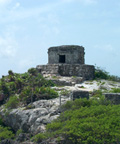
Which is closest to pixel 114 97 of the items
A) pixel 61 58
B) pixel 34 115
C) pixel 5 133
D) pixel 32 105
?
pixel 34 115

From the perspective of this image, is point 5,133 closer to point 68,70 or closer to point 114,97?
point 114,97

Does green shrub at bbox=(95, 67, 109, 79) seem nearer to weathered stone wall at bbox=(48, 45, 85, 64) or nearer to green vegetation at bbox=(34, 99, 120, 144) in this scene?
weathered stone wall at bbox=(48, 45, 85, 64)

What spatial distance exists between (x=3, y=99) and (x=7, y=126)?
8.93 ft

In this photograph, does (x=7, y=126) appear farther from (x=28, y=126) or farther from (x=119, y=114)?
(x=119, y=114)

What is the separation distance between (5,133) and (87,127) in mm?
5059

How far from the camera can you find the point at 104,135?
25.7 feet

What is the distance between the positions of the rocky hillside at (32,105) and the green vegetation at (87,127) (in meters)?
0.18

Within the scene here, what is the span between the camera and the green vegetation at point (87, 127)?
7.75 meters

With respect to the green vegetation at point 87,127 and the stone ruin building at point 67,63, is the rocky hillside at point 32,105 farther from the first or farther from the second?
the stone ruin building at point 67,63

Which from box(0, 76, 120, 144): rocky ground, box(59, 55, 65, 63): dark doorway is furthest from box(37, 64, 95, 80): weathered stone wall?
box(0, 76, 120, 144): rocky ground

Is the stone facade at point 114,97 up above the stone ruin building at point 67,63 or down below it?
below

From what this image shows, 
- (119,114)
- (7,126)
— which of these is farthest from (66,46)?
(119,114)

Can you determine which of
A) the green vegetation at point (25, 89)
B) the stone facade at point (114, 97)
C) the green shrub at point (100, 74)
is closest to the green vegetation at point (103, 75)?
the green shrub at point (100, 74)

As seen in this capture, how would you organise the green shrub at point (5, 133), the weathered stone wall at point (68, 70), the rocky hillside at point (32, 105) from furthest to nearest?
1. the weathered stone wall at point (68, 70)
2. the green shrub at point (5, 133)
3. the rocky hillside at point (32, 105)
